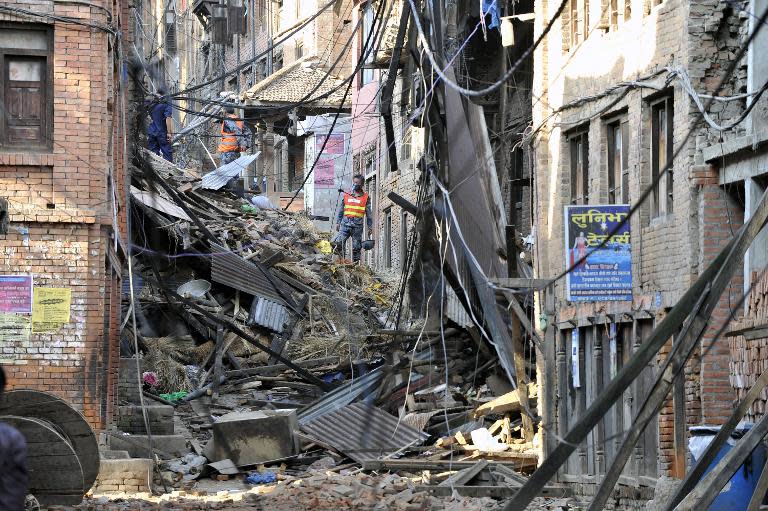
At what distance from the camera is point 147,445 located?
71.6ft

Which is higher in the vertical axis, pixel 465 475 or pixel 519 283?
pixel 519 283

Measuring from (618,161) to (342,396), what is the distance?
7.96m

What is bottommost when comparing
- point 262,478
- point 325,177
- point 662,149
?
Result: point 262,478

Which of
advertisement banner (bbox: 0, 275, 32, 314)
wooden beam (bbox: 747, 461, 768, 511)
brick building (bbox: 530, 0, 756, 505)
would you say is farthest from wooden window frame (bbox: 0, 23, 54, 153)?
wooden beam (bbox: 747, 461, 768, 511)

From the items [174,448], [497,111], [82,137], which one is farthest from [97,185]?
[497,111]

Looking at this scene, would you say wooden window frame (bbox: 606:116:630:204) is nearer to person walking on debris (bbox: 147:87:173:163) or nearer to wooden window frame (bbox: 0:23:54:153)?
wooden window frame (bbox: 0:23:54:153)

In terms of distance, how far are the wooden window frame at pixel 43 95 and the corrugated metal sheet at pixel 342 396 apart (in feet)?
26.4

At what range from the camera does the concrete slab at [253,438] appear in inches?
874

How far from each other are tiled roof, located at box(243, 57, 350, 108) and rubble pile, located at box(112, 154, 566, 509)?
361 inches

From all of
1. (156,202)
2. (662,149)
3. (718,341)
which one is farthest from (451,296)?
(718,341)

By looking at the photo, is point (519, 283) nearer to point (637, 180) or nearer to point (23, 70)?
point (637, 180)

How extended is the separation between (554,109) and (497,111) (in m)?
8.25

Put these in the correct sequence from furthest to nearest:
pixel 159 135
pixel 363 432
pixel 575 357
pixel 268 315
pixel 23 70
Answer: pixel 159 135 < pixel 268 315 < pixel 363 432 < pixel 575 357 < pixel 23 70

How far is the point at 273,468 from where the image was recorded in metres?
22.5
